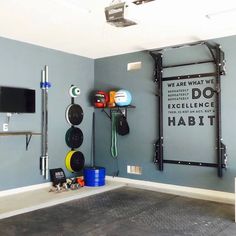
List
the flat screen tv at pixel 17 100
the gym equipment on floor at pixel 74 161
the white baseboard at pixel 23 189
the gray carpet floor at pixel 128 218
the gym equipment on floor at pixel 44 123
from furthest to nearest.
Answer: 1. the gym equipment on floor at pixel 74 161
2. the gym equipment on floor at pixel 44 123
3. the white baseboard at pixel 23 189
4. the flat screen tv at pixel 17 100
5. the gray carpet floor at pixel 128 218

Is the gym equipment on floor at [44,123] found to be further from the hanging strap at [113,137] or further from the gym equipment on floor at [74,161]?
the hanging strap at [113,137]

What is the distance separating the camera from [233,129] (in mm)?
5047

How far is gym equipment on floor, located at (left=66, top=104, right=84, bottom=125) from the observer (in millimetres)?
6250

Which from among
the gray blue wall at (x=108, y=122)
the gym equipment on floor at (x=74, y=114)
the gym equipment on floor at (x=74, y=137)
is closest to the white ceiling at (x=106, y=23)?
the gray blue wall at (x=108, y=122)

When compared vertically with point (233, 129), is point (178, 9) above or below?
above

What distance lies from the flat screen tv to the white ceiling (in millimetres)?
900

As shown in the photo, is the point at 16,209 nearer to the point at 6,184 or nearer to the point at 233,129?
the point at 6,184

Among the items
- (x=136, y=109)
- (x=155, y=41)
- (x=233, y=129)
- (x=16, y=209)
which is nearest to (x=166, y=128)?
(x=136, y=109)

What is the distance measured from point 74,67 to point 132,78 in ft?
4.02

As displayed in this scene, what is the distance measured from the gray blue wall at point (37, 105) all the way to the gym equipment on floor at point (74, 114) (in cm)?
8

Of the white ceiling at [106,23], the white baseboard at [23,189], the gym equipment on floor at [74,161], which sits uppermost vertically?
the white ceiling at [106,23]

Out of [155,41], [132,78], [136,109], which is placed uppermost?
[155,41]

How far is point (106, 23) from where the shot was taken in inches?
175

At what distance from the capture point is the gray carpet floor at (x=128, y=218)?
12.4 ft
